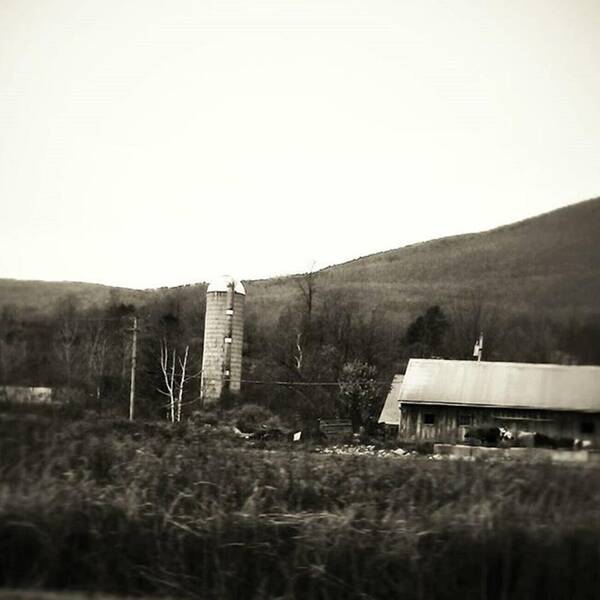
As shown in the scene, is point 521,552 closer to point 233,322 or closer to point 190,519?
point 190,519

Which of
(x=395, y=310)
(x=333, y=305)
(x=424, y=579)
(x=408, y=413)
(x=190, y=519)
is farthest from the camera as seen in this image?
(x=395, y=310)

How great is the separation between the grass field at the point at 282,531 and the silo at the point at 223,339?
38.1 metres

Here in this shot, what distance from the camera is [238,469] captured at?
732 centimetres

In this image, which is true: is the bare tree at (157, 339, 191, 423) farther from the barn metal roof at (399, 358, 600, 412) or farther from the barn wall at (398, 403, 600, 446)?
the barn metal roof at (399, 358, 600, 412)

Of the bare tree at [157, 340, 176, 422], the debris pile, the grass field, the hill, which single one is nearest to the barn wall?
the hill

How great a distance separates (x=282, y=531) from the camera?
6.13 m

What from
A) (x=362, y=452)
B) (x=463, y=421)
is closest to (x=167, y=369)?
(x=463, y=421)

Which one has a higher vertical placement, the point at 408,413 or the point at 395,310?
the point at 395,310

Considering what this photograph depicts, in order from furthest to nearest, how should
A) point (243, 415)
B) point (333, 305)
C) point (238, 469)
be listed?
1. point (333, 305)
2. point (243, 415)
3. point (238, 469)

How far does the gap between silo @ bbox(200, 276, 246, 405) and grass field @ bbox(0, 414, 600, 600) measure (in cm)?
3811

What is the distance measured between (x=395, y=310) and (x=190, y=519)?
7318 cm

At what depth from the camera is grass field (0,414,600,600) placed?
5.60 metres

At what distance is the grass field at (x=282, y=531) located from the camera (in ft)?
18.4

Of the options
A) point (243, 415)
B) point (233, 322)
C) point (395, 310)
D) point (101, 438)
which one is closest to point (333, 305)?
point (395, 310)
